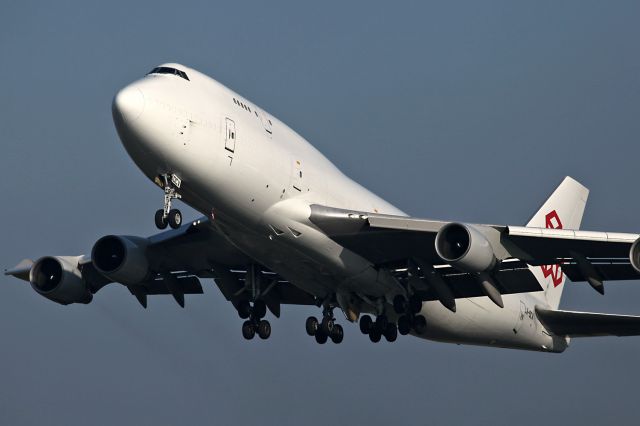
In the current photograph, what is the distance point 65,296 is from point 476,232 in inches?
594

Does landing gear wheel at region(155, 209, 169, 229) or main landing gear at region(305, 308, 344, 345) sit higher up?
landing gear wheel at region(155, 209, 169, 229)

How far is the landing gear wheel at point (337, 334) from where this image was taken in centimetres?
3919

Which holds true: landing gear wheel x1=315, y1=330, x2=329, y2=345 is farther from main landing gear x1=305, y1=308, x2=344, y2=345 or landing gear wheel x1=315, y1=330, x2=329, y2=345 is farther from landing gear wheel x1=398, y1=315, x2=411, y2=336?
landing gear wheel x1=398, y1=315, x2=411, y2=336

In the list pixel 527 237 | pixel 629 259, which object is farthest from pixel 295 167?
pixel 629 259

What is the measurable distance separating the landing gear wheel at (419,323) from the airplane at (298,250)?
55mm

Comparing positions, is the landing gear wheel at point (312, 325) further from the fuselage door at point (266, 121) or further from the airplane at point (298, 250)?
the fuselage door at point (266, 121)

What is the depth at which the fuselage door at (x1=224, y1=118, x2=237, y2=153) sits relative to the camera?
3222cm

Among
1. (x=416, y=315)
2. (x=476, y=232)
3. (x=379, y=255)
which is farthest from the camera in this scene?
(x=416, y=315)

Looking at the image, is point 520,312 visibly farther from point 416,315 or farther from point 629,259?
point 629,259

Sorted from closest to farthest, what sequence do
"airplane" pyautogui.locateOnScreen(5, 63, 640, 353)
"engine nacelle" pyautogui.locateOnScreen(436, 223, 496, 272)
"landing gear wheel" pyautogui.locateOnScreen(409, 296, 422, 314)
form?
"airplane" pyautogui.locateOnScreen(5, 63, 640, 353), "engine nacelle" pyautogui.locateOnScreen(436, 223, 496, 272), "landing gear wheel" pyautogui.locateOnScreen(409, 296, 422, 314)

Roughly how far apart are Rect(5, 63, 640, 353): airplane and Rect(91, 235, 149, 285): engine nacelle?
5 centimetres

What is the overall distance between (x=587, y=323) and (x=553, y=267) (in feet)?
14.3

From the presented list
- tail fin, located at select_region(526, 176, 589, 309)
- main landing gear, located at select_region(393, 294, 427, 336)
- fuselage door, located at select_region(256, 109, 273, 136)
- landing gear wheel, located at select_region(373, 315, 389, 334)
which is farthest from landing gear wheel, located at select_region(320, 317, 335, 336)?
tail fin, located at select_region(526, 176, 589, 309)

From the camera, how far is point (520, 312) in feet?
140
